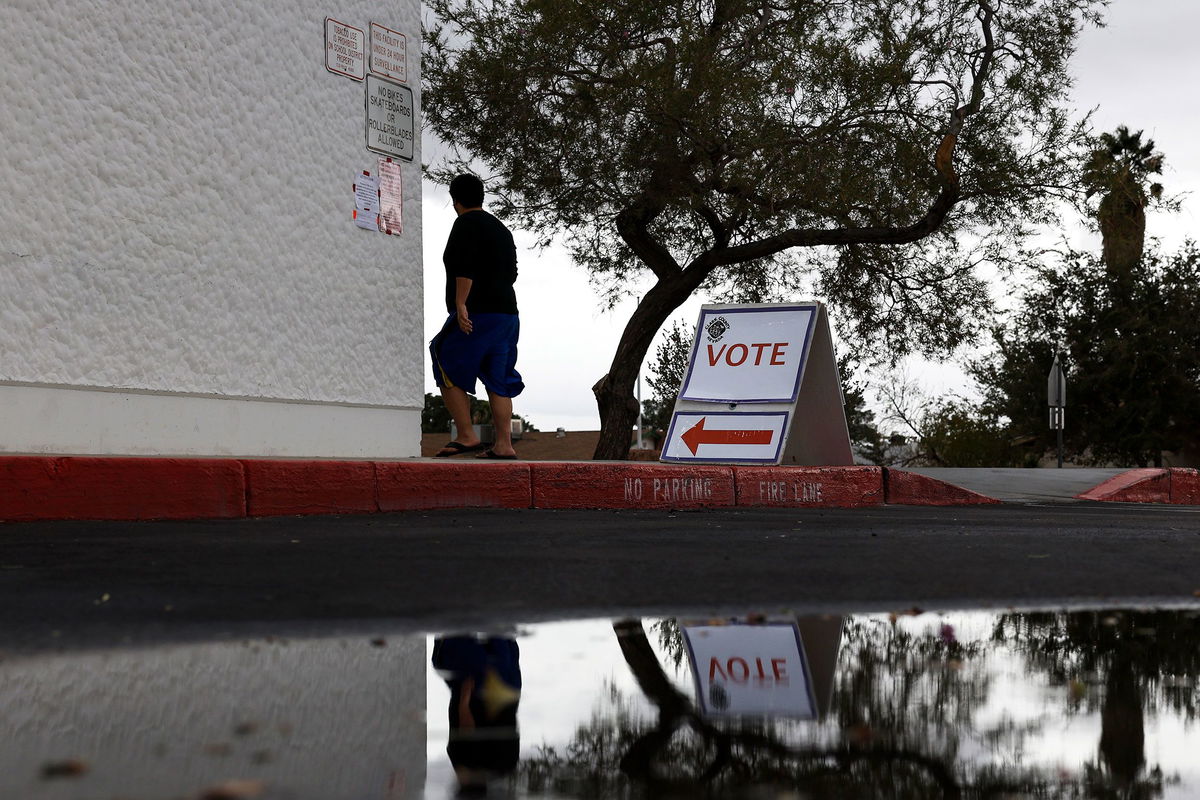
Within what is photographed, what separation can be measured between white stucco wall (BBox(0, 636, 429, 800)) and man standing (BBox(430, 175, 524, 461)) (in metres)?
6.41

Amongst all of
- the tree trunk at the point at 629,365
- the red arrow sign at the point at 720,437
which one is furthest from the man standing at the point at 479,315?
the tree trunk at the point at 629,365

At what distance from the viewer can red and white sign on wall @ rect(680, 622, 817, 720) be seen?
2398 mm

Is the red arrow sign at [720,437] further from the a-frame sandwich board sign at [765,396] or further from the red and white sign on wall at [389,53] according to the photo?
the red and white sign on wall at [389,53]

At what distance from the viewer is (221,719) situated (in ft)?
7.46

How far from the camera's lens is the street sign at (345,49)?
9672 millimetres

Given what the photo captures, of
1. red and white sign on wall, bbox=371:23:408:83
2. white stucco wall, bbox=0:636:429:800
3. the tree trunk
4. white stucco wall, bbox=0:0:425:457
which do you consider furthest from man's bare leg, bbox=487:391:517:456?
the tree trunk

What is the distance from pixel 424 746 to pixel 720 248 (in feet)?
51.5

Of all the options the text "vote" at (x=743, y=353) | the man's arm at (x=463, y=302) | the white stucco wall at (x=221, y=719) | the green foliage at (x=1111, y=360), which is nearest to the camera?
the white stucco wall at (x=221, y=719)

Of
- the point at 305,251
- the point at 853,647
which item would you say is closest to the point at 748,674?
the point at 853,647

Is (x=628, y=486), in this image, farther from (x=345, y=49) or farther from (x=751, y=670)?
(x=751, y=670)

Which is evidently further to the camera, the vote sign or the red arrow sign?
the vote sign

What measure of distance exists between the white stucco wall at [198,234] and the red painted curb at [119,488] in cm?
137

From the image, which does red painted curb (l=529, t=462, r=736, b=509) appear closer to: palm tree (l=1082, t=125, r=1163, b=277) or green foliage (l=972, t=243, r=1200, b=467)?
palm tree (l=1082, t=125, r=1163, b=277)

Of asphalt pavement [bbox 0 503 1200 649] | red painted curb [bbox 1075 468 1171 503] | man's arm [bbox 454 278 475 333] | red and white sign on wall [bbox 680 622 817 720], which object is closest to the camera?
red and white sign on wall [bbox 680 622 817 720]
